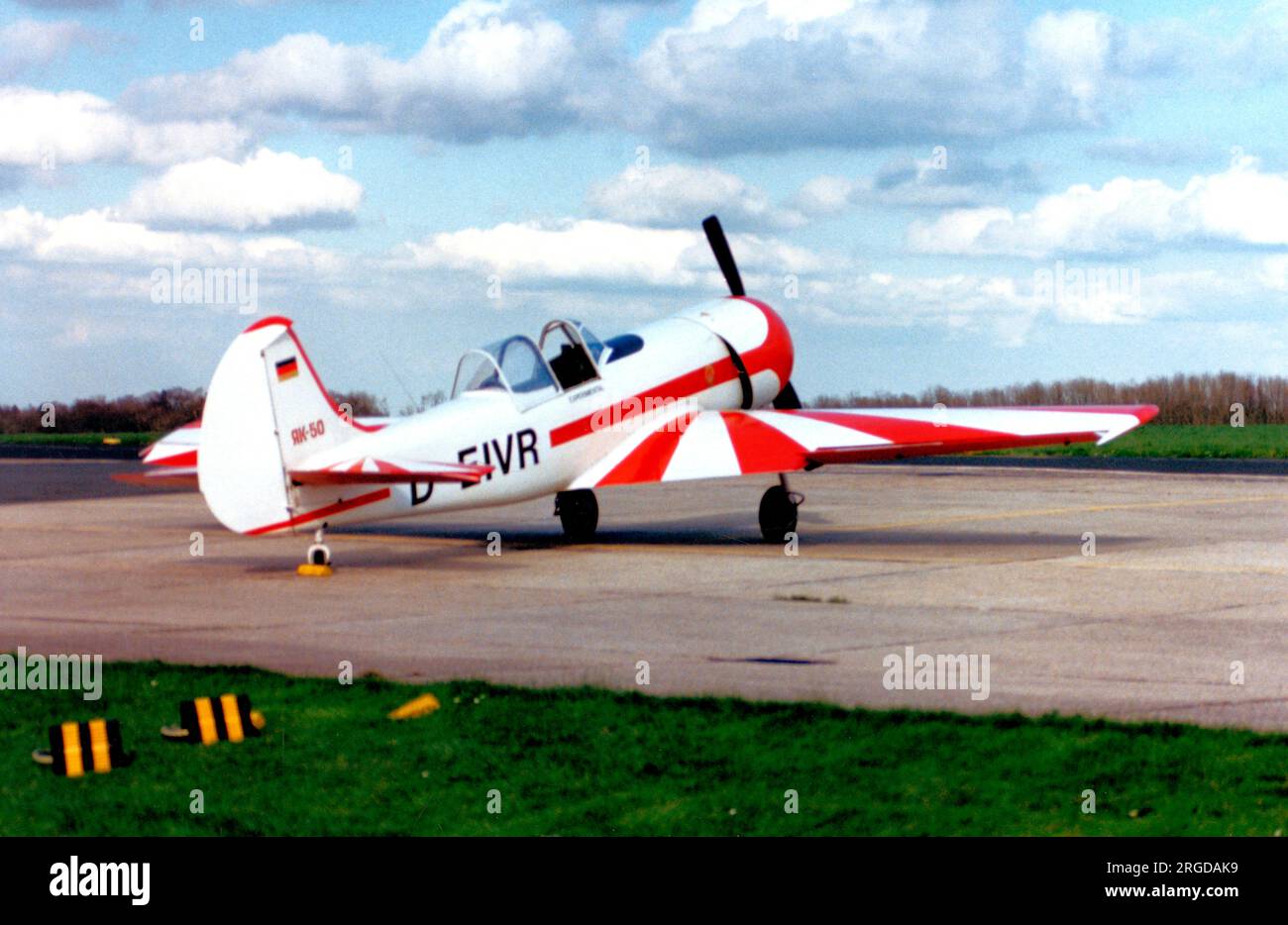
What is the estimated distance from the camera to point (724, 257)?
2686 centimetres

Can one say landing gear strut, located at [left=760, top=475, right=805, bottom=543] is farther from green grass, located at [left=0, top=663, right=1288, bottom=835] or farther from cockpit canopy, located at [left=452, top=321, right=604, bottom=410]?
green grass, located at [left=0, top=663, right=1288, bottom=835]

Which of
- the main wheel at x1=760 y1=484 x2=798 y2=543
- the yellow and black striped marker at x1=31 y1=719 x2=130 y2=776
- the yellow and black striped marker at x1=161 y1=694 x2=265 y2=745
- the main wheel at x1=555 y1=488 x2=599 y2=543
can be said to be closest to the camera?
the yellow and black striped marker at x1=31 y1=719 x2=130 y2=776

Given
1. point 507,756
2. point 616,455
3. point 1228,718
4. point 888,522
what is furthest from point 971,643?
point 888,522

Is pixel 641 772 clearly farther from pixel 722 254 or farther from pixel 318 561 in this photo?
pixel 722 254

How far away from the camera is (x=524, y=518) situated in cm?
2503

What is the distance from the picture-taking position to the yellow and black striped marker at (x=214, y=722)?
8.36 m

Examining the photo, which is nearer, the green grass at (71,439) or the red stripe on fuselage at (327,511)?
the red stripe on fuselage at (327,511)

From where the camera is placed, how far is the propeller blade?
26578 millimetres

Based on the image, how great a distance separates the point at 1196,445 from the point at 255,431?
121ft

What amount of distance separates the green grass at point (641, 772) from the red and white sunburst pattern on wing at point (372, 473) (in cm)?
590

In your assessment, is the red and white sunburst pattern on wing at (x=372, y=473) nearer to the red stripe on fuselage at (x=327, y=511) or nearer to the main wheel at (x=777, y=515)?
the red stripe on fuselage at (x=327, y=511)

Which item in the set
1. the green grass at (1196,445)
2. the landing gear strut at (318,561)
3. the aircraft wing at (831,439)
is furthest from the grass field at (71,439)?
the landing gear strut at (318,561)

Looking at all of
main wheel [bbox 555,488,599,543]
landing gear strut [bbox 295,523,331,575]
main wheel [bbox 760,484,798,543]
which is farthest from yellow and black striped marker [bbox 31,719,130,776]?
main wheel [bbox 760,484,798,543]
